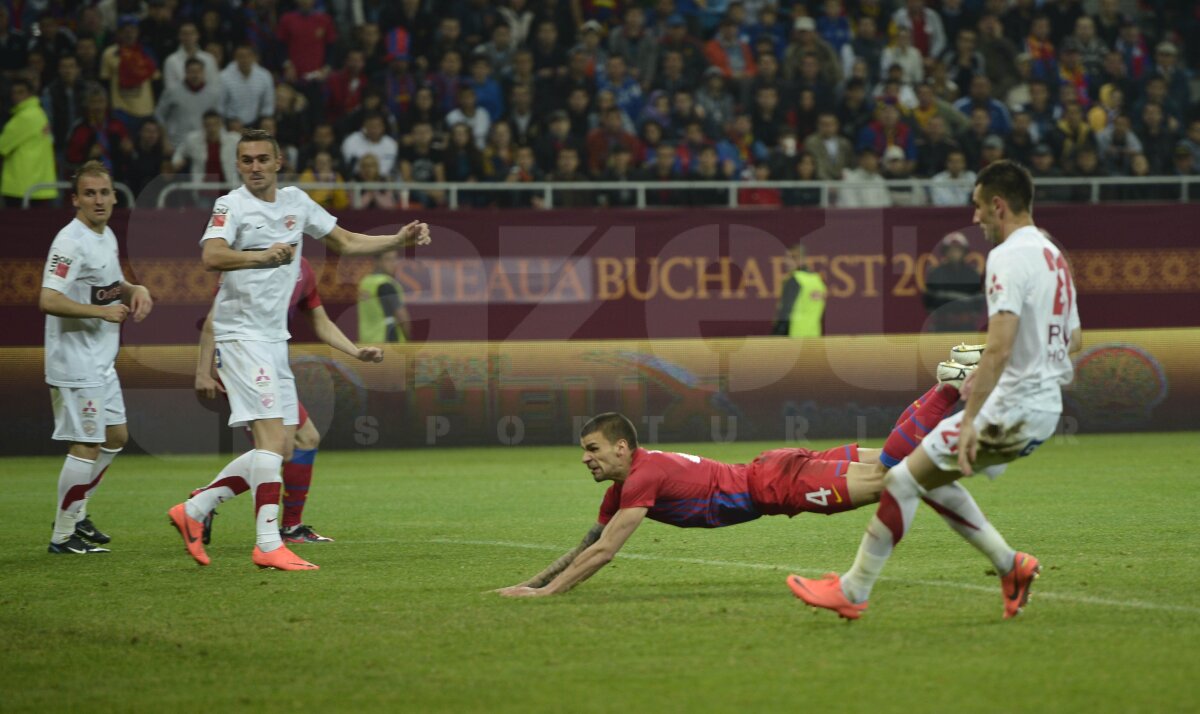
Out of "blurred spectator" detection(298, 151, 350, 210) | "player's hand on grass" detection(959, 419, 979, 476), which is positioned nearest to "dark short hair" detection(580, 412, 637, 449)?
"player's hand on grass" detection(959, 419, 979, 476)

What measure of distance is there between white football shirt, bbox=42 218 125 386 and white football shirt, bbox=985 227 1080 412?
18.0 feet

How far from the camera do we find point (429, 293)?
1612 cm

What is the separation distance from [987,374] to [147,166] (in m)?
12.2

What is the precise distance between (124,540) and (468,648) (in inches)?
176

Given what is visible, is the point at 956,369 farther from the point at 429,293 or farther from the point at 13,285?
the point at 13,285

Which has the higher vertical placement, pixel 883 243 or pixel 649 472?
pixel 883 243

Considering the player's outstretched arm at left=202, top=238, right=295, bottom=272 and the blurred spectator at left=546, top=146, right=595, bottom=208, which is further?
the blurred spectator at left=546, top=146, right=595, bottom=208

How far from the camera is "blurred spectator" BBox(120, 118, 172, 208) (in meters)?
15.7

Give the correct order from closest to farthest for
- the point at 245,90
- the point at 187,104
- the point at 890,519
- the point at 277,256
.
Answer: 1. the point at 890,519
2. the point at 277,256
3. the point at 187,104
4. the point at 245,90

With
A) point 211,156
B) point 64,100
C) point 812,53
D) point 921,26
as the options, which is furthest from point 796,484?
point 921,26

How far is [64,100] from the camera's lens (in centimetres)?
1598

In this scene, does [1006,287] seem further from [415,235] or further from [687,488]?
[415,235]

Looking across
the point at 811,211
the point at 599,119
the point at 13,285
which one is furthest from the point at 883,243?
the point at 13,285

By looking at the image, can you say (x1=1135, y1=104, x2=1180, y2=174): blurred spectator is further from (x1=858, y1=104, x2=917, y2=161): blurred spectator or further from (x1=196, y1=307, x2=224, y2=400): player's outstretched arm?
(x1=196, y1=307, x2=224, y2=400): player's outstretched arm
